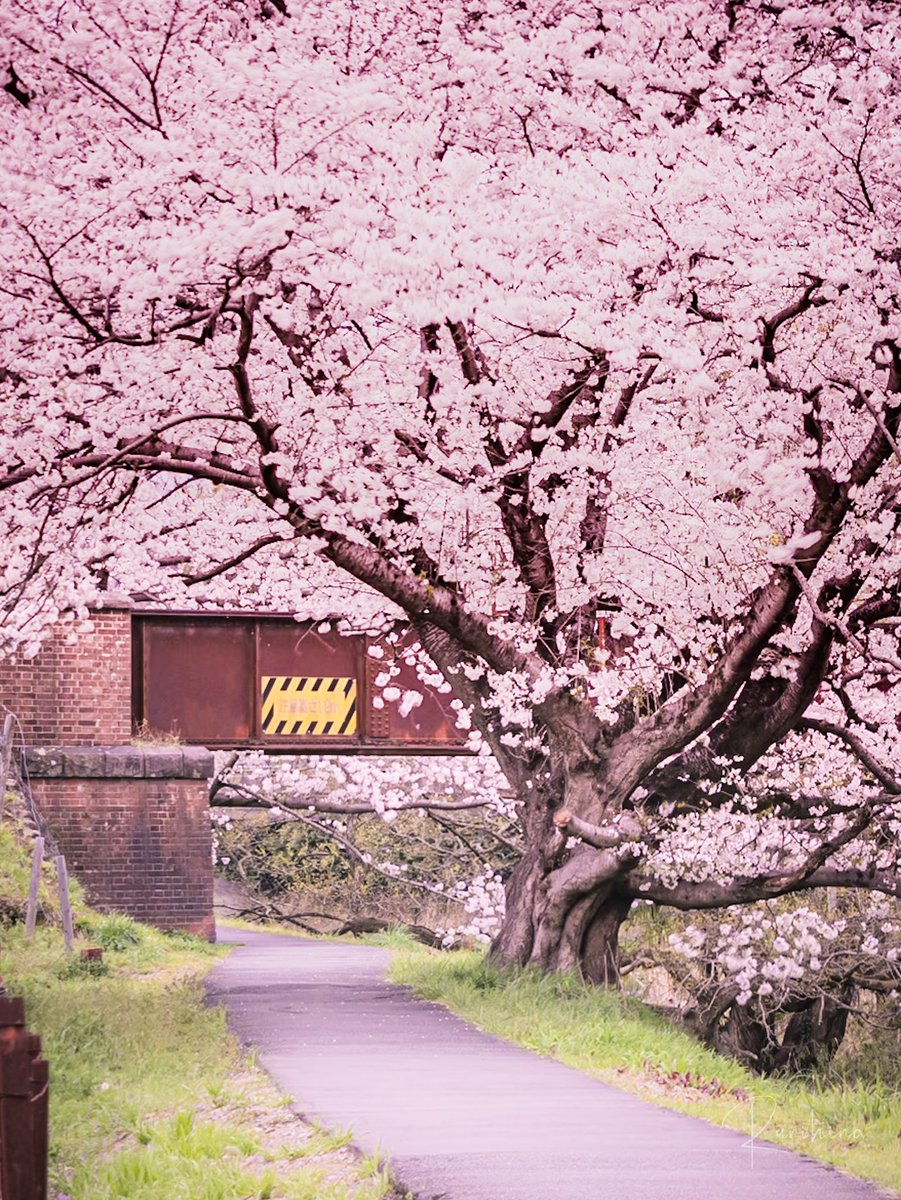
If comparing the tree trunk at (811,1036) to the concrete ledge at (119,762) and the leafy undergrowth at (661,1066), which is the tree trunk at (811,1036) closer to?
the leafy undergrowth at (661,1066)

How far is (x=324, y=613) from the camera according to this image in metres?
19.3

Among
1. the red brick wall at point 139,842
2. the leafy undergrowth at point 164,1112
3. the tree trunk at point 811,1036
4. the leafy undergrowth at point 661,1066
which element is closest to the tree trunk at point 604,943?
the leafy undergrowth at point 661,1066

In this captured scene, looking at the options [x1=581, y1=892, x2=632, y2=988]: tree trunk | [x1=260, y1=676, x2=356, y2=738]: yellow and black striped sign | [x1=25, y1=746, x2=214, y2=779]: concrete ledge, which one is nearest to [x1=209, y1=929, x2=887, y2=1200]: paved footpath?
[x1=581, y1=892, x2=632, y2=988]: tree trunk

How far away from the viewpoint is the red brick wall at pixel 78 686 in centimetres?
2328

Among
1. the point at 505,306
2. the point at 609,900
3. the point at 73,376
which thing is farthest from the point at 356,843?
the point at 505,306

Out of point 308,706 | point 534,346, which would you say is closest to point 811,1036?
point 308,706

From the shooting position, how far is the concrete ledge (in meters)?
23.1

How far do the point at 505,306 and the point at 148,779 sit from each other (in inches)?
545

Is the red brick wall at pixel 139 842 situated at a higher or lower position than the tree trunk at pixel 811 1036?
higher

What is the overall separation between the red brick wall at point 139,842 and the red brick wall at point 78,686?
2.54 feet

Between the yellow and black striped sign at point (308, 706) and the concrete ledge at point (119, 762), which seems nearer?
the concrete ledge at point (119, 762)

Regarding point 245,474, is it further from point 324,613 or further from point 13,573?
point 324,613

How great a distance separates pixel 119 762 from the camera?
23.3 m

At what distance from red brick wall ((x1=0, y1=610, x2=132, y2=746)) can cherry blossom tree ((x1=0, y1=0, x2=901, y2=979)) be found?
668 cm
